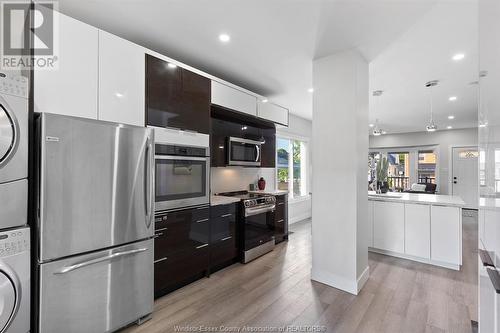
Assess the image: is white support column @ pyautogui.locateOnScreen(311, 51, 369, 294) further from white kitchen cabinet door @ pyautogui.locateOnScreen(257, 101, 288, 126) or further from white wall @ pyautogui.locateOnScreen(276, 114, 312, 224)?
white wall @ pyautogui.locateOnScreen(276, 114, 312, 224)

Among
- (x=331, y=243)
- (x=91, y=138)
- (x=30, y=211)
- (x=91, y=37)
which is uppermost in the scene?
(x=91, y=37)

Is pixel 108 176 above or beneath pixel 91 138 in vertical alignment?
beneath

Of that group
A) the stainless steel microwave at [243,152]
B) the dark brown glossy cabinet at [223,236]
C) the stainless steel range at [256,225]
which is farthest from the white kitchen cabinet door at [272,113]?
the dark brown glossy cabinet at [223,236]

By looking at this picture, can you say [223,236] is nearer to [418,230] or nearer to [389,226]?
[389,226]

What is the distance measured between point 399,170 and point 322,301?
25.7 feet

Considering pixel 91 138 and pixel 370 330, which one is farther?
pixel 370 330

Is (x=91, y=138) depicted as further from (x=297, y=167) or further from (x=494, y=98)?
(x=297, y=167)

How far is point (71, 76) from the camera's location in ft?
5.79

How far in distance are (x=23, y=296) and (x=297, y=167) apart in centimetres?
543

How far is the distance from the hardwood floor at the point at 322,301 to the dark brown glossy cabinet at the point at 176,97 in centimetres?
178

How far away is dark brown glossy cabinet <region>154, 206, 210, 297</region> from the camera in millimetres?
2277

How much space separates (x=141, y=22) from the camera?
213cm

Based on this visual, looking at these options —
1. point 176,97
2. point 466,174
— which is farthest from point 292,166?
point 466,174

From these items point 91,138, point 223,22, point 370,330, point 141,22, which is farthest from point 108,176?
point 370,330
